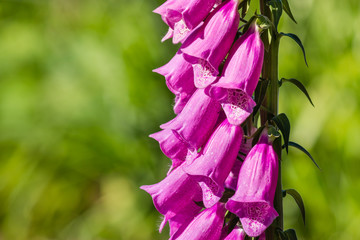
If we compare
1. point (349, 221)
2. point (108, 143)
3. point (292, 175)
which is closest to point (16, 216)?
point (108, 143)

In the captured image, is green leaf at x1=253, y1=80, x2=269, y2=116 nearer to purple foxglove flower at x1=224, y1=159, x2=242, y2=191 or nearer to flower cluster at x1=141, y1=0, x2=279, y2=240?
flower cluster at x1=141, y1=0, x2=279, y2=240

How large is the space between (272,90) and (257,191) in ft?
0.57

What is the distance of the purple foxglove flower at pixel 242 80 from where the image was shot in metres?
0.96

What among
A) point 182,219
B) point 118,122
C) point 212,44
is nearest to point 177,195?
point 182,219

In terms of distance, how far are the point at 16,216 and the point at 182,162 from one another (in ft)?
11.3

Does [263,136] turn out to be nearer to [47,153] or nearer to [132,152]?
[132,152]

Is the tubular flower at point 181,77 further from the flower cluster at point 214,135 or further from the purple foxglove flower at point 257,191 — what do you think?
the purple foxglove flower at point 257,191

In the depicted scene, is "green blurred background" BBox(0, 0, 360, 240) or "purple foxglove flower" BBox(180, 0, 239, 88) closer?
"purple foxglove flower" BBox(180, 0, 239, 88)

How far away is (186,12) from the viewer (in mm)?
992

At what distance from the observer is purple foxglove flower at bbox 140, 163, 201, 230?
3.52ft

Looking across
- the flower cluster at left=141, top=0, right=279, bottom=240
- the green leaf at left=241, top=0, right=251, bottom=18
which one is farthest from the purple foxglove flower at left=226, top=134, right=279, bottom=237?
the green leaf at left=241, top=0, right=251, bottom=18

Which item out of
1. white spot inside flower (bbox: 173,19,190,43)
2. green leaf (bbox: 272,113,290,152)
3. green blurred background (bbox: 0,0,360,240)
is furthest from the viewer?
green blurred background (bbox: 0,0,360,240)

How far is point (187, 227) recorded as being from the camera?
109cm

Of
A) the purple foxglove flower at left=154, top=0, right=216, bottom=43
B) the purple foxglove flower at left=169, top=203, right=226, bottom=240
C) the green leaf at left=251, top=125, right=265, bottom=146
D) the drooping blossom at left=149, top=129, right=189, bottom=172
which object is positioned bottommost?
the purple foxglove flower at left=169, top=203, right=226, bottom=240
